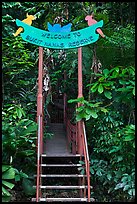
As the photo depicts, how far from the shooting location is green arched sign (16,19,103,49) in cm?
450

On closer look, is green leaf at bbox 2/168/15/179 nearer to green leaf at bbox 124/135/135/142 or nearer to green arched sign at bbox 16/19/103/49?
green leaf at bbox 124/135/135/142

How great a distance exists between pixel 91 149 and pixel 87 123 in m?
0.59

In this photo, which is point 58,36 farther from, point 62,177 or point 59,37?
point 62,177

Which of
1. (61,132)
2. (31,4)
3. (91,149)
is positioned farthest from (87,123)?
(31,4)

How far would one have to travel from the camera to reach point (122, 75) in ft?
13.6

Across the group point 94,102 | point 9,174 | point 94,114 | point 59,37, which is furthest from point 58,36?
point 9,174

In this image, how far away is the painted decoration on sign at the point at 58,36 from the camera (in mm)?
4504

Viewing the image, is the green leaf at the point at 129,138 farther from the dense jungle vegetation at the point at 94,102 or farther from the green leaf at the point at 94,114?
the green leaf at the point at 94,114

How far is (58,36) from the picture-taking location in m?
4.62

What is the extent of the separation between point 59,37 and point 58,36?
25 millimetres

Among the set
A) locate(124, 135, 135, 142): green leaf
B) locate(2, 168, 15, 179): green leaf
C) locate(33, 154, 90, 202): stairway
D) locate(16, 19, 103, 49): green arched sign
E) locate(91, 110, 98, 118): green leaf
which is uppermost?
locate(16, 19, 103, 49): green arched sign

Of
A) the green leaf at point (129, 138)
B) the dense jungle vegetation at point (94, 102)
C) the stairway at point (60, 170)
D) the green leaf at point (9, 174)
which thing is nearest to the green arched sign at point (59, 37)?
the dense jungle vegetation at point (94, 102)

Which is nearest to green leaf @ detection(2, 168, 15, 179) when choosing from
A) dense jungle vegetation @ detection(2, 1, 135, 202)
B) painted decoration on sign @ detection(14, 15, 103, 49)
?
dense jungle vegetation @ detection(2, 1, 135, 202)

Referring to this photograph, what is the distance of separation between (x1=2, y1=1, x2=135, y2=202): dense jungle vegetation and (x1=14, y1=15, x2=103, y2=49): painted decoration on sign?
0.35 metres
